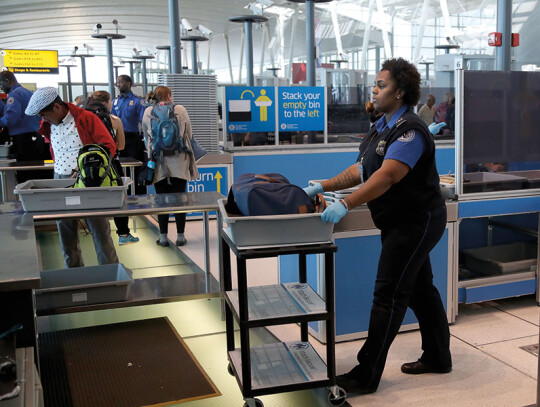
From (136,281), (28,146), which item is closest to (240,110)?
(28,146)

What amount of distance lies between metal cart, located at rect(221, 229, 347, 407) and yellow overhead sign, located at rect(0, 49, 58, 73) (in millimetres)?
23844

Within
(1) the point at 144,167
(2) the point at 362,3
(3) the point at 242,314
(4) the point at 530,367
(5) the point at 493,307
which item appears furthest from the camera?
(2) the point at 362,3

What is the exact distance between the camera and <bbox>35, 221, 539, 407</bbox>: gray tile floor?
265 centimetres

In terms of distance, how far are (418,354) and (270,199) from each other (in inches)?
54.9

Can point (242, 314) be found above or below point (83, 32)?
below

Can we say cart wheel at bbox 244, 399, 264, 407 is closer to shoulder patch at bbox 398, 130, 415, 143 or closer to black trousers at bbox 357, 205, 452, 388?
black trousers at bbox 357, 205, 452, 388

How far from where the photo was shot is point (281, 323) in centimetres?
235

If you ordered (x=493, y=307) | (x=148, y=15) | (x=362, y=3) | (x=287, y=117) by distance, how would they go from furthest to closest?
(x=148, y=15) → (x=362, y=3) → (x=287, y=117) → (x=493, y=307)

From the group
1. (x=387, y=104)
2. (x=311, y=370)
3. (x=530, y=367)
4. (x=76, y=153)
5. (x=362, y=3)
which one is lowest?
(x=530, y=367)

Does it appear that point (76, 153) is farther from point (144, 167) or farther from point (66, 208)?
point (144, 167)

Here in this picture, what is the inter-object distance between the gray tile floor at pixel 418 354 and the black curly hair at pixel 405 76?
1342 millimetres

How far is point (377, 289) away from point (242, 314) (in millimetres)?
673

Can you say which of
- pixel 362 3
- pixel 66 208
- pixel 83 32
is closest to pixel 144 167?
pixel 66 208

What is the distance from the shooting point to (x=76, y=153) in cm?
389
